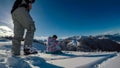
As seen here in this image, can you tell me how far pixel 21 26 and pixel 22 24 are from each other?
19cm

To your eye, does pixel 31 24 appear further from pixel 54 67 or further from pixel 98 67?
pixel 98 67

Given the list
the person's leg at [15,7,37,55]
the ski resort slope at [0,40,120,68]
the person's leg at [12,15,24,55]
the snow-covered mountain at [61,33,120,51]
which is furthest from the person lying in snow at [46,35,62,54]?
the snow-covered mountain at [61,33,120,51]

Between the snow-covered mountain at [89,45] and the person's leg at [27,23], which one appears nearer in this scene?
the person's leg at [27,23]

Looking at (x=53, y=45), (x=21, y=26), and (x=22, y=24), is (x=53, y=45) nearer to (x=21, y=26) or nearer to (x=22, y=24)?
(x=21, y=26)

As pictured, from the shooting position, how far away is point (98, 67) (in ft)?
9.02

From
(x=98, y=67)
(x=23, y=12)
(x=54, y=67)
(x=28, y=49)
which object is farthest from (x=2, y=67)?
(x=23, y=12)

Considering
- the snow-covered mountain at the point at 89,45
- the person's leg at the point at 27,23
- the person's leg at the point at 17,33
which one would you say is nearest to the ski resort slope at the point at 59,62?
the person's leg at the point at 27,23

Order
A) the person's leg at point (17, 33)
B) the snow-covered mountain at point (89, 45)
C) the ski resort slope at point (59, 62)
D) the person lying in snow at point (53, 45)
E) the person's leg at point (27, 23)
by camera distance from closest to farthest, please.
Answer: the ski resort slope at point (59, 62)
the person's leg at point (27, 23)
the person's leg at point (17, 33)
the person lying in snow at point (53, 45)
the snow-covered mountain at point (89, 45)

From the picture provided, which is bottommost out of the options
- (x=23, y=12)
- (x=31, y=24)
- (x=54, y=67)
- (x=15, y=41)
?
Answer: (x=54, y=67)

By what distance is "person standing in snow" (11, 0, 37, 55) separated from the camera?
5582mm

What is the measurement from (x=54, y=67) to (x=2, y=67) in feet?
2.48

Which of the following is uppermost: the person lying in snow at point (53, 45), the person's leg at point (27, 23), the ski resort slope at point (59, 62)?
the person's leg at point (27, 23)

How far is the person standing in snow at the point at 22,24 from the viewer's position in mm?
5582

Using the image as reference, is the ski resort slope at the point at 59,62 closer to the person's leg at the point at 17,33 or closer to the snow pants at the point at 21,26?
the snow pants at the point at 21,26
